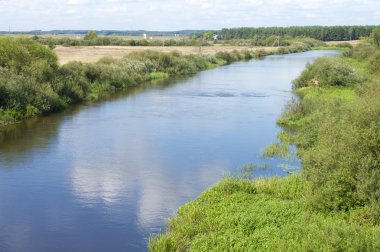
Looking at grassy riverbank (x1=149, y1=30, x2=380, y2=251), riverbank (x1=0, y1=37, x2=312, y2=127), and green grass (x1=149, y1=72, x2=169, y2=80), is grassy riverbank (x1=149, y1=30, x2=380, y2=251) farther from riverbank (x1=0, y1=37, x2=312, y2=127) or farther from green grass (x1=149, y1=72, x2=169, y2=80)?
green grass (x1=149, y1=72, x2=169, y2=80)

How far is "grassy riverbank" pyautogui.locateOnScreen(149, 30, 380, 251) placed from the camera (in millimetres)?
11797

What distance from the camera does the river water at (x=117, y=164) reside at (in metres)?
14.8

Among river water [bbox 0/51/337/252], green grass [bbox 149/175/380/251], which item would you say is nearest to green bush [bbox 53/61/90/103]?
river water [bbox 0/51/337/252]

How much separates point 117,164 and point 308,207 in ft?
31.9

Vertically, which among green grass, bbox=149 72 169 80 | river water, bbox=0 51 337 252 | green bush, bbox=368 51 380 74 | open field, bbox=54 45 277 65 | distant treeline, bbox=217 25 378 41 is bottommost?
river water, bbox=0 51 337 252

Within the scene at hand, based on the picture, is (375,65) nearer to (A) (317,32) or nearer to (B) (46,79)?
(B) (46,79)

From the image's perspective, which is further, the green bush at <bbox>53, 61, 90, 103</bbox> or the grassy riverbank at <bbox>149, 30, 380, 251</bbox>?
the green bush at <bbox>53, 61, 90, 103</bbox>

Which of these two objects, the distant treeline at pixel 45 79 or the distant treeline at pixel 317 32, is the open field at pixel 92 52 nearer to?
the distant treeline at pixel 45 79

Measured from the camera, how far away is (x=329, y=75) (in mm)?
44156

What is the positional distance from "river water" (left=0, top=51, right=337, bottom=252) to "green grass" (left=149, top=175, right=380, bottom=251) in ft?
3.32

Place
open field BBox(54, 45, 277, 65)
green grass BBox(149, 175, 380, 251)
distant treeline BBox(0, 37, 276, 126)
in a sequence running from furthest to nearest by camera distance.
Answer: open field BBox(54, 45, 277, 65), distant treeline BBox(0, 37, 276, 126), green grass BBox(149, 175, 380, 251)

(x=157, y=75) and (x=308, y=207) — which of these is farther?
(x=157, y=75)

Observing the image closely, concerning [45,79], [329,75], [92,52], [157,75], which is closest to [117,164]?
[45,79]

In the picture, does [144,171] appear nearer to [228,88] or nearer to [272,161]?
[272,161]
